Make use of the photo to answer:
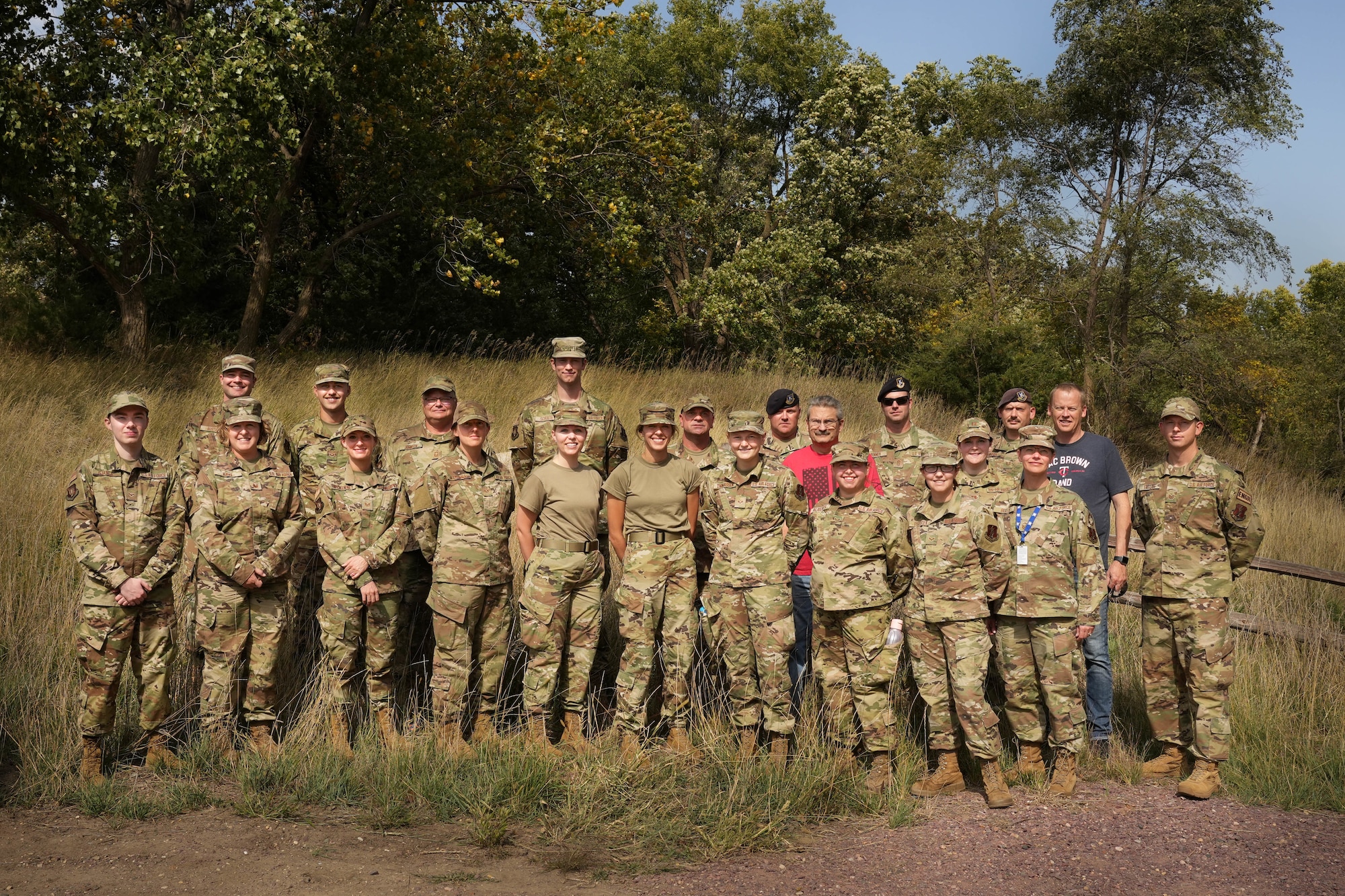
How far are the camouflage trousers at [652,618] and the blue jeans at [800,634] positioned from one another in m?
0.71

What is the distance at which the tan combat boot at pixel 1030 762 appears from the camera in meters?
5.80

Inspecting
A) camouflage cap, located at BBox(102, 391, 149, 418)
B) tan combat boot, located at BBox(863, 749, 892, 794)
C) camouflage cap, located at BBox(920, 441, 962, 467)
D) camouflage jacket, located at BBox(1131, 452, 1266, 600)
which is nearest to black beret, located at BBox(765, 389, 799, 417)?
camouflage cap, located at BBox(920, 441, 962, 467)

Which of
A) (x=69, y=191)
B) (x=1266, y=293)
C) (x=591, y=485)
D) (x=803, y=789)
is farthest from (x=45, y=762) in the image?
(x=1266, y=293)

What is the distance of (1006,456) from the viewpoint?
6.74m

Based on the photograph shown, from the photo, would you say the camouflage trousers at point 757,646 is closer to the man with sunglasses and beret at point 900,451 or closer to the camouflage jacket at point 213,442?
the man with sunglasses and beret at point 900,451

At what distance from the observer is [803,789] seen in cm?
550

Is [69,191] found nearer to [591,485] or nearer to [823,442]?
[591,485]

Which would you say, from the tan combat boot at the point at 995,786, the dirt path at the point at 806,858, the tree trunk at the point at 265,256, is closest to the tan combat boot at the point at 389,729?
the dirt path at the point at 806,858

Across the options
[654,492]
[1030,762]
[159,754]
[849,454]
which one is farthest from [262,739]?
[1030,762]

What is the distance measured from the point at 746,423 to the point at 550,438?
60.6 inches

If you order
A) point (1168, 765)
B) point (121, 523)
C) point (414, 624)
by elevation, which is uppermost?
point (121, 523)

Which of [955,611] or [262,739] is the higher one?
[955,611]

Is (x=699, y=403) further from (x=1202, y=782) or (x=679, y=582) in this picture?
(x=1202, y=782)

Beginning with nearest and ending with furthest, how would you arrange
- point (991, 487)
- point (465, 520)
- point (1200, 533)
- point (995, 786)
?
point (995, 786)
point (1200, 533)
point (465, 520)
point (991, 487)
